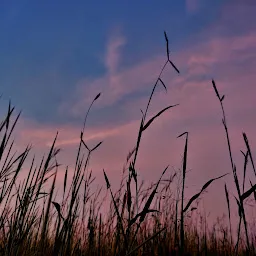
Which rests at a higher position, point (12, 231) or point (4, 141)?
point (4, 141)

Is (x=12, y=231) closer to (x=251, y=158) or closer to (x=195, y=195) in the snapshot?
(x=195, y=195)

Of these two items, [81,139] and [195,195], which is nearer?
[195,195]

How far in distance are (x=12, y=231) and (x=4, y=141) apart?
446mm

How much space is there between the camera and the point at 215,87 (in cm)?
180

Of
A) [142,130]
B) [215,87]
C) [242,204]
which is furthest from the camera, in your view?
[215,87]

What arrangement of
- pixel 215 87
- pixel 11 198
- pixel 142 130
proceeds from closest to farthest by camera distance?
pixel 142 130, pixel 215 87, pixel 11 198

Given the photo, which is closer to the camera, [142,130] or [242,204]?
[142,130]

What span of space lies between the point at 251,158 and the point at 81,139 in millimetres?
784

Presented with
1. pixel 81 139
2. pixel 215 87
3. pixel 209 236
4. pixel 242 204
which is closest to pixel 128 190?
pixel 81 139

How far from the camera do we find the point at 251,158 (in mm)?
1665

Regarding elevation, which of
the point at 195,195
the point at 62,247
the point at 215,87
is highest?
the point at 215,87

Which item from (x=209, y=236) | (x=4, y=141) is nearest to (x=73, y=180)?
(x=4, y=141)

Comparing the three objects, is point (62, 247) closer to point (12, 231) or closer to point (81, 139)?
point (12, 231)

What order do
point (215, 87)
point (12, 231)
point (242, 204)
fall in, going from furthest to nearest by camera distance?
point (215, 87) < point (12, 231) < point (242, 204)
